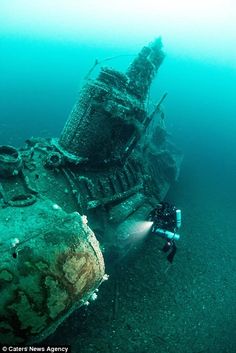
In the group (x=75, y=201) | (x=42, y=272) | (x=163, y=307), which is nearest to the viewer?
(x=42, y=272)

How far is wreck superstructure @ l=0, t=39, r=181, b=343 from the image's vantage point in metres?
2.65

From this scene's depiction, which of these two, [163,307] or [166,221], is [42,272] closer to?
[166,221]

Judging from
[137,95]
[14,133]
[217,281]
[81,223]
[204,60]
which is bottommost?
[14,133]

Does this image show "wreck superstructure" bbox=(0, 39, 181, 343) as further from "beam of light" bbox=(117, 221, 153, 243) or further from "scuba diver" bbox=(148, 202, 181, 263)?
"scuba diver" bbox=(148, 202, 181, 263)

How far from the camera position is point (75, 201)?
7199 mm

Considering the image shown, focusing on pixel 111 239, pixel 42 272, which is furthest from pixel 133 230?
pixel 42 272

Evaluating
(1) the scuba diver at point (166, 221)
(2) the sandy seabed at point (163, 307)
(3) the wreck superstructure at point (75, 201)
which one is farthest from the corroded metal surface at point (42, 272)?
(1) the scuba diver at point (166, 221)

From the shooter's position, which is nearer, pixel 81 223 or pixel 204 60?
pixel 81 223

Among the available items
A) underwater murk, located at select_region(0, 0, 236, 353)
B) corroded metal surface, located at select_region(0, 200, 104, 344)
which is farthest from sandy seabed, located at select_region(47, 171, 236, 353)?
corroded metal surface, located at select_region(0, 200, 104, 344)

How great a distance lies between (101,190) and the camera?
326 inches

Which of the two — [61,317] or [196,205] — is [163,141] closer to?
[196,205]

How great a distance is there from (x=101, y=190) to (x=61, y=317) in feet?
17.9

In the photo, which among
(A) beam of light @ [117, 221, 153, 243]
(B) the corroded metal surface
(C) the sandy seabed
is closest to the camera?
(B) the corroded metal surface

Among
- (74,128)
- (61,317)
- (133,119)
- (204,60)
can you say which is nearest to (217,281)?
(133,119)
